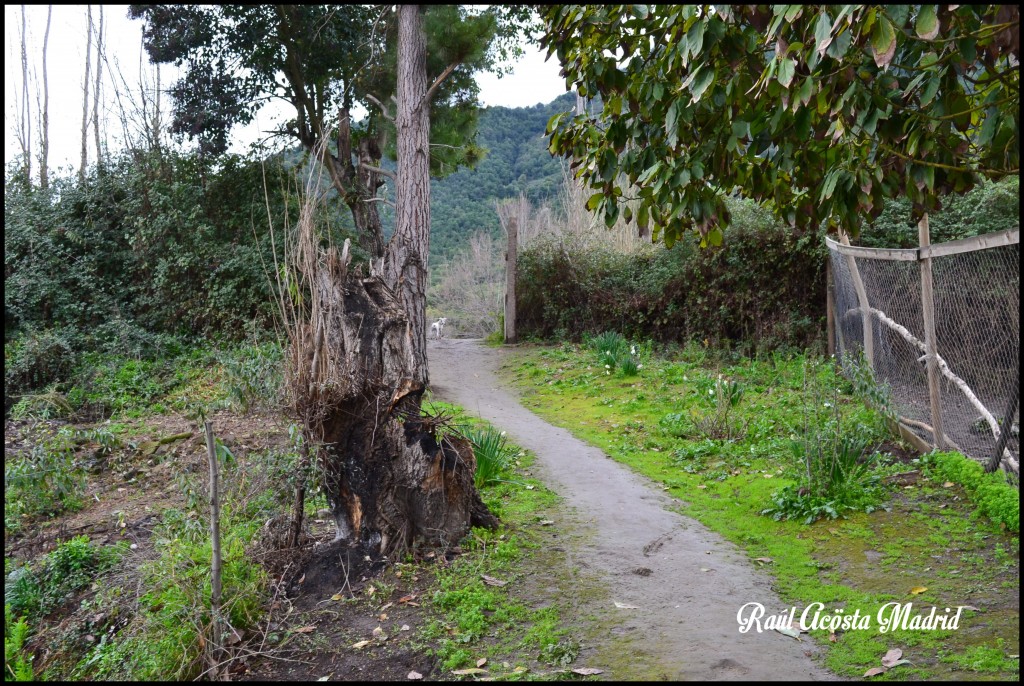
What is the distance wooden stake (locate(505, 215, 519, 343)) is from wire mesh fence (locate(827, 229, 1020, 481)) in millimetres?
8515

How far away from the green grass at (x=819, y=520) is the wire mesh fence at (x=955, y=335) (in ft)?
1.27

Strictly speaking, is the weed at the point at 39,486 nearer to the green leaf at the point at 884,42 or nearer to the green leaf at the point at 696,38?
the green leaf at the point at 696,38

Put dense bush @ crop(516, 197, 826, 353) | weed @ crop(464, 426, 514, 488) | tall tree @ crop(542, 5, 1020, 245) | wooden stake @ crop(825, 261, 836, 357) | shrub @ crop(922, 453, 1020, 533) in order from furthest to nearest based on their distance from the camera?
dense bush @ crop(516, 197, 826, 353)
wooden stake @ crop(825, 261, 836, 357)
weed @ crop(464, 426, 514, 488)
shrub @ crop(922, 453, 1020, 533)
tall tree @ crop(542, 5, 1020, 245)

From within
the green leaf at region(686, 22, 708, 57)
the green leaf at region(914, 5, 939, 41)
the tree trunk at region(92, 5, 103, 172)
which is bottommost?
the green leaf at region(914, 5, 939, 41)

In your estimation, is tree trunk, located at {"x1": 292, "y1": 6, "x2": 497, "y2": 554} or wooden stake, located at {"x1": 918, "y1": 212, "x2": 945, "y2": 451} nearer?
tree trunk, located at {"x1": 292, "y1": 6, "x2": 497, "y2": 554}

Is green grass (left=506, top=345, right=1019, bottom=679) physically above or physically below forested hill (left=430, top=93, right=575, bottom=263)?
below

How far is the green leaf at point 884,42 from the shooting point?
2510 millimetres

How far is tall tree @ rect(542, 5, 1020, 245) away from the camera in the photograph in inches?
116

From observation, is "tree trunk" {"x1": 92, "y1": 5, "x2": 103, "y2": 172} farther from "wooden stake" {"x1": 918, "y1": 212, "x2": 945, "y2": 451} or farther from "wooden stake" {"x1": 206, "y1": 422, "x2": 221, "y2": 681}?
"wooden stake" {"x1": 918, "y1": 212, "x2": 945, "y2": 451}

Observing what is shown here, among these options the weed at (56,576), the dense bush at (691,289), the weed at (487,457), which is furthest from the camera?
the dense bush at (691,289)

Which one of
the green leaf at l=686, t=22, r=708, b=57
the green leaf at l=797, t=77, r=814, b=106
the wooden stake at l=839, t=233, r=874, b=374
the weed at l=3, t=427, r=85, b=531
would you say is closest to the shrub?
the wooden stake at l=839, t=233, r=874, b=374

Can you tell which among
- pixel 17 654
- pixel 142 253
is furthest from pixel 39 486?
pixel 142 253

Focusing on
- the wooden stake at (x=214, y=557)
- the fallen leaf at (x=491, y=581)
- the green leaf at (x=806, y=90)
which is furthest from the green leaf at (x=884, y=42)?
the fallen leaf at (x=491, y=581)

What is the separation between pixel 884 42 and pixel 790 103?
1.97 ft
